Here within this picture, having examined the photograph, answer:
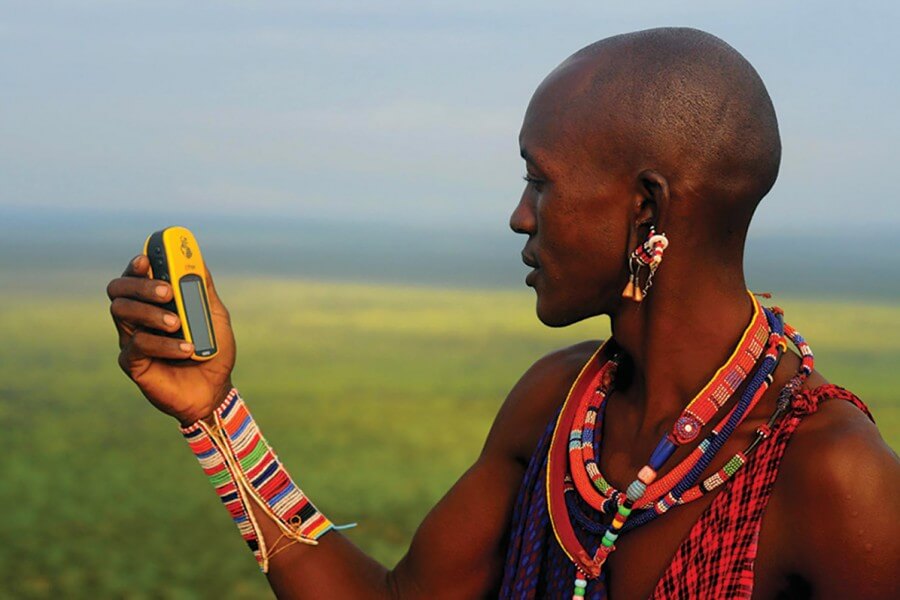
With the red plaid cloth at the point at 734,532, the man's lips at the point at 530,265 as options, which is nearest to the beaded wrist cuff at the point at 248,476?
the man's lips at the point at 530,265

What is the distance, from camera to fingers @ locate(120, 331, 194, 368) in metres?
2.76

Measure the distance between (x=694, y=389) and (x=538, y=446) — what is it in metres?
0.48

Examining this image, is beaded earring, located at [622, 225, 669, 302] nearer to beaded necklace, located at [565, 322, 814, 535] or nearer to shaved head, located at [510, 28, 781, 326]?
shaved head, located at [510, 28, 781, 326]

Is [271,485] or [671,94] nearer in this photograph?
[671,94]

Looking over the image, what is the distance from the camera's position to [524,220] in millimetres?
2541

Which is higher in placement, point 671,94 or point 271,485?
point 671,94

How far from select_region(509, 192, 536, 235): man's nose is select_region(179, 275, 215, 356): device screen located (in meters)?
0.84

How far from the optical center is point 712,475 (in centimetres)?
247

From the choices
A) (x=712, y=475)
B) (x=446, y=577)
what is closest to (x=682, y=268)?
(x=712, y=475)

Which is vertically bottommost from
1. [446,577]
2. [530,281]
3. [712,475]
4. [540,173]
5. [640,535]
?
[446,577]

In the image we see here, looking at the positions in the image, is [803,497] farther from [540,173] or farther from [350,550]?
[350,550]

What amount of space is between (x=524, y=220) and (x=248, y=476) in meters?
1.06

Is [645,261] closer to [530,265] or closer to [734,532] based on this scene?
[530,265]

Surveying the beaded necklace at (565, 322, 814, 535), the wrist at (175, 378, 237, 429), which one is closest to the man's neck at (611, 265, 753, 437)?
the beaded necklace at (565, 322, 814, 535)
